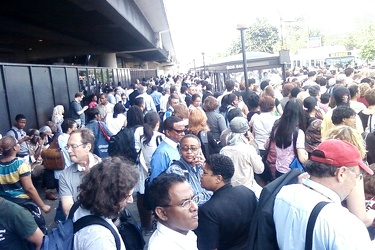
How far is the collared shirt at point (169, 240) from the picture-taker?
2.62 m

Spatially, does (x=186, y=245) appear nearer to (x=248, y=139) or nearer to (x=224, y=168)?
(x=224, y=168)

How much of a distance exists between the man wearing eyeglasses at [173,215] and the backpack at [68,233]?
0.28 metres

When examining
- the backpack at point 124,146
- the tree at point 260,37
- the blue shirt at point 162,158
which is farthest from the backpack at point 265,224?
the tree at point 260,37

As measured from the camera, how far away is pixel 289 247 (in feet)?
8.61

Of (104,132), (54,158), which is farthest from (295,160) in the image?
(104,132)

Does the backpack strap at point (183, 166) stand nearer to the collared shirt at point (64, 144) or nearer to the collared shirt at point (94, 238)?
the collared shirt at point (94, 238)

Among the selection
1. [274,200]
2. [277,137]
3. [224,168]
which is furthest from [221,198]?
[277,137]

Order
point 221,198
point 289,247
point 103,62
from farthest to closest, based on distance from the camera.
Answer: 1. point 103,62
2. point 221,198
3. point 289,247

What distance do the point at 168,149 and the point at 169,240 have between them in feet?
7.94

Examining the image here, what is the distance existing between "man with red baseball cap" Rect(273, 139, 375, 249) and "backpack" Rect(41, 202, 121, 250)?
41.0 inches

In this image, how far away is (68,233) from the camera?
2.67m

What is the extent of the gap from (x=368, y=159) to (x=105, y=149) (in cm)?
472

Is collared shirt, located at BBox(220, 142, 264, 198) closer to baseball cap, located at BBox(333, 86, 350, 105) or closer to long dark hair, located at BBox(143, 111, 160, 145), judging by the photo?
long dark hair, located at BBox(143, 111, 160, 145)

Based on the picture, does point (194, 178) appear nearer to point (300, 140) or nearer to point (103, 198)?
point (300, 140)
